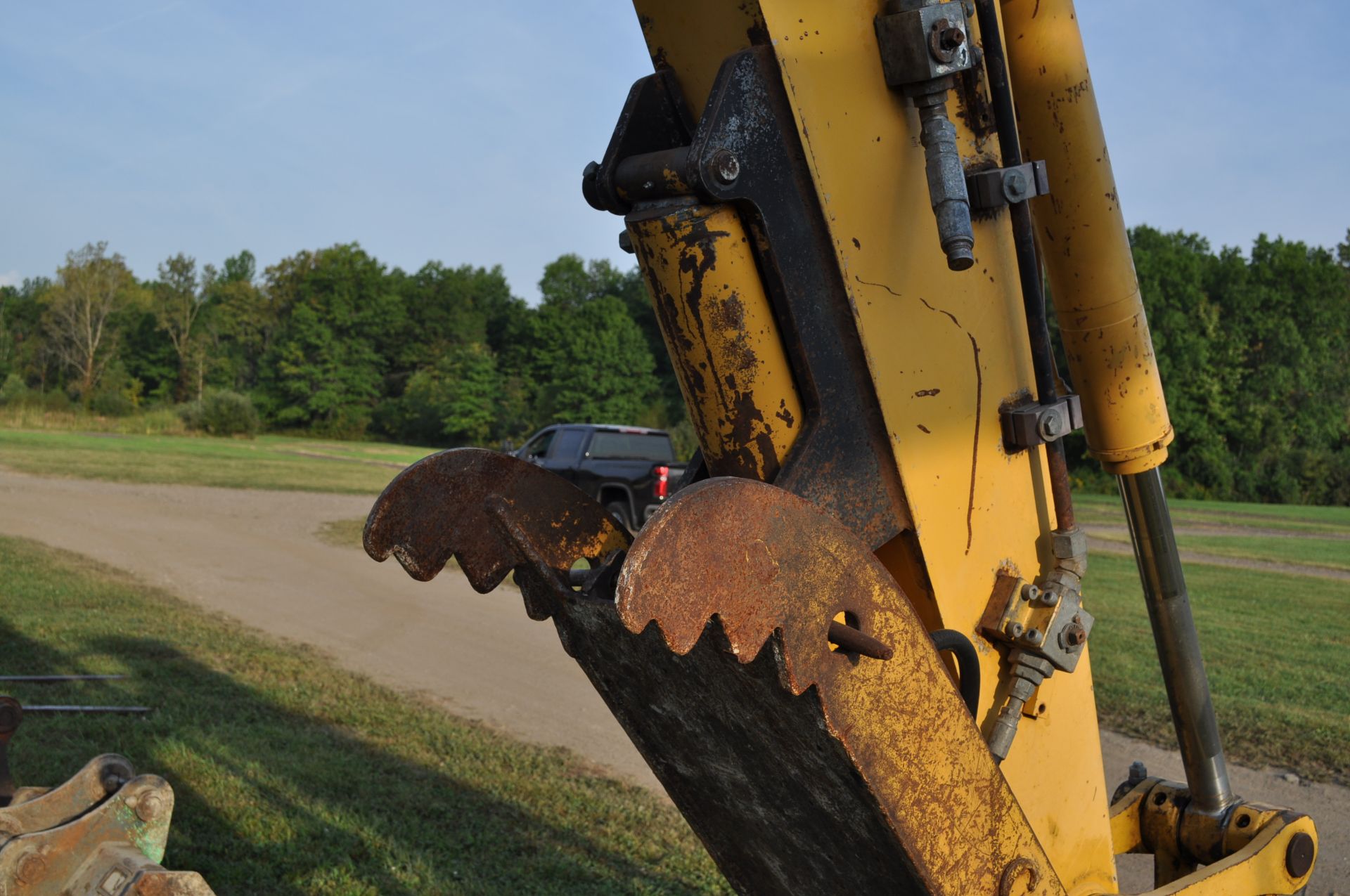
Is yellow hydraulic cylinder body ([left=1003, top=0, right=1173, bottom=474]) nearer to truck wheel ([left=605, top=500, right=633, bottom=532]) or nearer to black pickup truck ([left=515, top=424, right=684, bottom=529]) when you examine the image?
black pickup truck ([left=515, top=424, right=684, bottom=529])

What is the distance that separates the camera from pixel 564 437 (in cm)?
→ 1859

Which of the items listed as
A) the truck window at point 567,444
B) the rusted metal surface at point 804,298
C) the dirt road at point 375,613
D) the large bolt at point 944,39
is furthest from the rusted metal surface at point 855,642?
the truck window at point 567,444

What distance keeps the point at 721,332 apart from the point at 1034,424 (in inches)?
25.7

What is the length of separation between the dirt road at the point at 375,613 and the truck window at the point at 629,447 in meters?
4.49

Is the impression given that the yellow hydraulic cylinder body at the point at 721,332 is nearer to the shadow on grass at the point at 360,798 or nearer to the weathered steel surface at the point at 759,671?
the weathered steel surface at the point at 759,671

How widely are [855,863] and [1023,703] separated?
0.44 meters

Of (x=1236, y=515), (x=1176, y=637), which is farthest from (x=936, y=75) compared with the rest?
(x=1236, y=515)

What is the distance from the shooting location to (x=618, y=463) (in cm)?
1766

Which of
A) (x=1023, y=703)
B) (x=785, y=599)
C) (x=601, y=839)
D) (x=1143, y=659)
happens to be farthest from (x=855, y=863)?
(x=1143, y=659)

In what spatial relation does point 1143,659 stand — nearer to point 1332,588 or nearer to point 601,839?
point 601,839

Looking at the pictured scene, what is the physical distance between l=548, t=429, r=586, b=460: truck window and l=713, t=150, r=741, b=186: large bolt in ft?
53.7

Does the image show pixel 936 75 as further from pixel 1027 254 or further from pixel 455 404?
pixel 455 404

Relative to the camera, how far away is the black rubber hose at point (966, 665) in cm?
197

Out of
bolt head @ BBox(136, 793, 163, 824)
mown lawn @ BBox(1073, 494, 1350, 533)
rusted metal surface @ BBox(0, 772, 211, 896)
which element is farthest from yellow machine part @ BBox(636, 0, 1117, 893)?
mown lawn @ BBox(1073, 494, 1350, 533)
